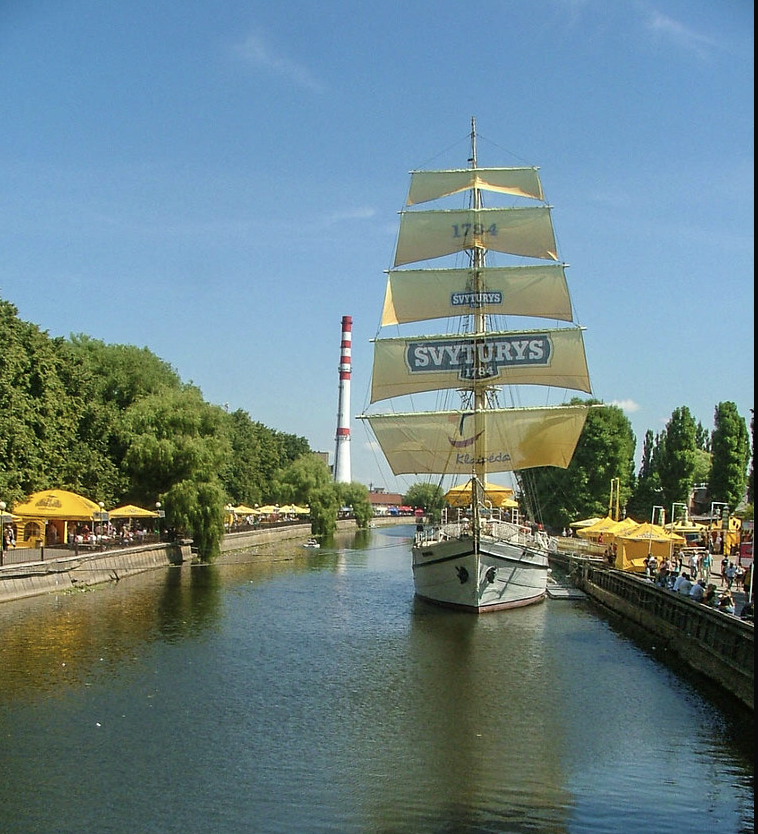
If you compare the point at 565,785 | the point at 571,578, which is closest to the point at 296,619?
the point at 565,785

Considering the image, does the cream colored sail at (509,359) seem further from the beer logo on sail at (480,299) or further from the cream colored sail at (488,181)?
the cream colored sail at (488,181)

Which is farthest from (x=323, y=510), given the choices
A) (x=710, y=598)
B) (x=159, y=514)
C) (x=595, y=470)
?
(x=710, y=598)

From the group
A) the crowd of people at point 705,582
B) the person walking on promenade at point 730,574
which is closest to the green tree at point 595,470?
the crowd of people at point 705,582

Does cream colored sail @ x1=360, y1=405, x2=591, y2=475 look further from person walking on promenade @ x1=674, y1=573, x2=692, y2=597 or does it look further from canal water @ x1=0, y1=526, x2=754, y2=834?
person walking on promenade @ x1=674, y1=573, x2=692, y2=597

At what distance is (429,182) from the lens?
166 ft

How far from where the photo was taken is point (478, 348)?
4538cm

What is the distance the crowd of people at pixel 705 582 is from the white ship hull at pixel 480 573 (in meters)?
4.66

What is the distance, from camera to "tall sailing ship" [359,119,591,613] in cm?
4472

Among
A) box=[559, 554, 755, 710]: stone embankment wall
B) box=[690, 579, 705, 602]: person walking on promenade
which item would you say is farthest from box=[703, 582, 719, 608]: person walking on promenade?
box=[690, 579, 705, 602]: person walking on promenade

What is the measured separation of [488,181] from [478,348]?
33.8ft

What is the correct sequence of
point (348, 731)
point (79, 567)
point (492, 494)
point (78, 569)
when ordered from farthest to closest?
point (492, 494)
point (79, 567)
point (78, 569)
point (348, 731)

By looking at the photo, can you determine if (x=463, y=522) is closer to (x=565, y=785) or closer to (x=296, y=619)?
(x=296, y=619)

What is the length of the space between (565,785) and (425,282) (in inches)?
1427

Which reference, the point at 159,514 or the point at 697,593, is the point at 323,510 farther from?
the point at 697,593
